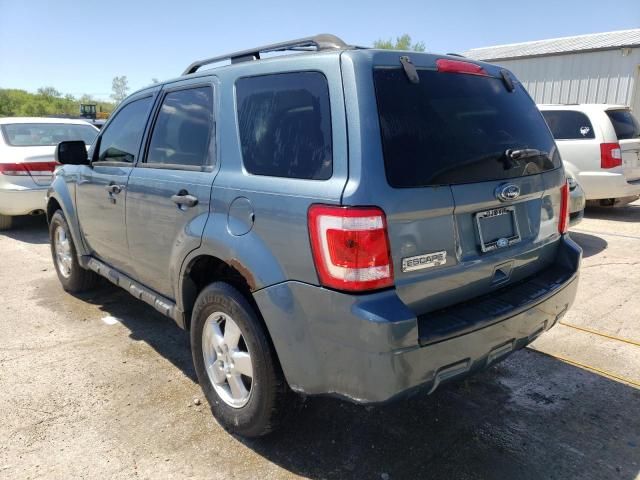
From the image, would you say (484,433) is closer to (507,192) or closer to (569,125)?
(507,192)

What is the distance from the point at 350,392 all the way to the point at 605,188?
732 centimetres

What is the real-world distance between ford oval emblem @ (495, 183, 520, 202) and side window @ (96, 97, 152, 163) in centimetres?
247

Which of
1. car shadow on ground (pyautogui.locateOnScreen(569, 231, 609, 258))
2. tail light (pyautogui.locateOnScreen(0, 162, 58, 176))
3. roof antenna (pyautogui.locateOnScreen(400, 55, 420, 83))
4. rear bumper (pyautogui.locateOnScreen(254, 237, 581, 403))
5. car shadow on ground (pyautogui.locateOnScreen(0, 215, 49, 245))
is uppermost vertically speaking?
roof antenna (pyautogui.locateOnScreen(400, 55, 420, 83))

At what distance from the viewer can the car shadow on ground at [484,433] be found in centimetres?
258

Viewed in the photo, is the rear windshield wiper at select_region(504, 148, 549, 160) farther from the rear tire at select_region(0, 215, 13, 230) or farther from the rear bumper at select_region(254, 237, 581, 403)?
the rear tire at select_region(0, 215, 13, 230)

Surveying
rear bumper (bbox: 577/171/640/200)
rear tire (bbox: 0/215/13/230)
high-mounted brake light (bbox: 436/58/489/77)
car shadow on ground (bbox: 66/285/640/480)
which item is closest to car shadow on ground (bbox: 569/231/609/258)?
rear bumper (bbox: 577/171/640/200)

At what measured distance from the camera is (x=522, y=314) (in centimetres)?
254

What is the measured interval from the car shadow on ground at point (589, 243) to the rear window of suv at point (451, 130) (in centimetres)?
409

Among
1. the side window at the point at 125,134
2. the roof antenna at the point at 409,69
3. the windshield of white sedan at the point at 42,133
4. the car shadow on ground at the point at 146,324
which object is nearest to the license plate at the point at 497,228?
the roof antenna at the point at 409,69

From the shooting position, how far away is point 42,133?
27.5 feet

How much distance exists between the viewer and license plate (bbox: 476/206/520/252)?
8.09ft

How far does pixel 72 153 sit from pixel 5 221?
4.75m

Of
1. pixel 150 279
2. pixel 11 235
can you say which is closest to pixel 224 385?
pixel 150 279

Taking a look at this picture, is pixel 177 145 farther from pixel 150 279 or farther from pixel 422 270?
pixel 422 270
